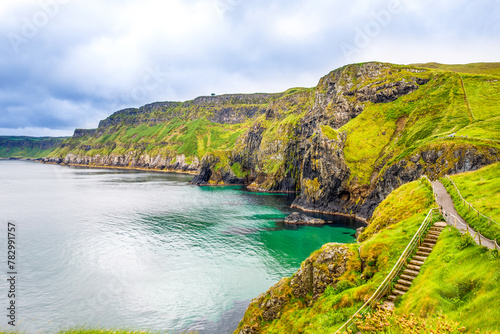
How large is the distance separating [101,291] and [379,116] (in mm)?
116106

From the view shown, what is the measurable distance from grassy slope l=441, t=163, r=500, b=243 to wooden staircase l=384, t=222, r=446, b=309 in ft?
8.25

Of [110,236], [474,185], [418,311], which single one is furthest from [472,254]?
[110,236]

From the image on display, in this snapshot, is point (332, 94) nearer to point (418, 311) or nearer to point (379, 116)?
point (379, 116)

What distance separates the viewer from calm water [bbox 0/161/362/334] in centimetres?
3438

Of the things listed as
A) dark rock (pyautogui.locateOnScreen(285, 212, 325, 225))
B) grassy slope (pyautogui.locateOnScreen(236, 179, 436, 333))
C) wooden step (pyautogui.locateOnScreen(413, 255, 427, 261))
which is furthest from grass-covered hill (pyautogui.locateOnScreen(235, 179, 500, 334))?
dark rock (pyautogui.locateOnScreen(285, 212, 325, 225))

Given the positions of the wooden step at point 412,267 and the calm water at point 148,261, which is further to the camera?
→ the calm water at point 148,261

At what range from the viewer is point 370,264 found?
1922 cm

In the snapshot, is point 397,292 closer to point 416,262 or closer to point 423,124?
point 416,262

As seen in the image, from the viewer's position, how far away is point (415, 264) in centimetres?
1714

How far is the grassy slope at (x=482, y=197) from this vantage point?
17475 millimetres

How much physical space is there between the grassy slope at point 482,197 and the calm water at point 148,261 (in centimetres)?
2829

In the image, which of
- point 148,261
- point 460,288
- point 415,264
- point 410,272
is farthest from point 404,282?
point 148,261

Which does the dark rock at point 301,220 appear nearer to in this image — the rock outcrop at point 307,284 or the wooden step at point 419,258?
the rock outcrop at point 307,284

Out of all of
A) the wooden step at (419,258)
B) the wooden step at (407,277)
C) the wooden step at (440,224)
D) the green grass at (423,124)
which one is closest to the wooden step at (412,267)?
the wooden step at (407,277)
